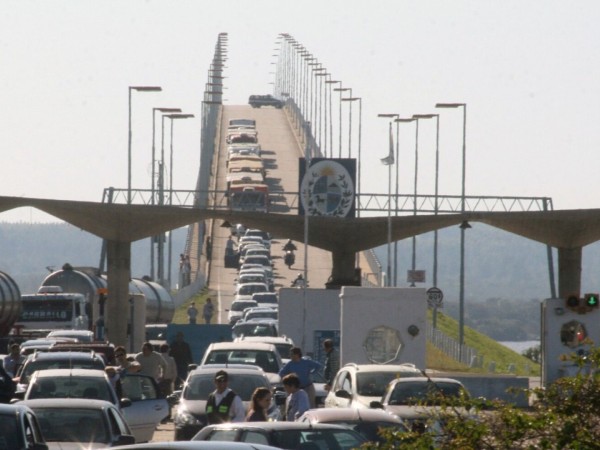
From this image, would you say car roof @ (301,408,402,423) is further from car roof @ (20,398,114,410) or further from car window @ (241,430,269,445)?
car roof @ (20,398,114,410)

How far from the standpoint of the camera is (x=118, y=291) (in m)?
52.1

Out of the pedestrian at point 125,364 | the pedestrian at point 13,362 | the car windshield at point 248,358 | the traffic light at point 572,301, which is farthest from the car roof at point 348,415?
the traffic light at point 572,301

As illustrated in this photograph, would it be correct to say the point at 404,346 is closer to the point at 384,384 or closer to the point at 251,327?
the point at 384,384

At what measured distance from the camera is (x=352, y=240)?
55.2 m

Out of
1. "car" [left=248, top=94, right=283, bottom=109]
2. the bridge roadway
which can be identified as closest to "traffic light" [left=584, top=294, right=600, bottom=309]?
the bridge roadway

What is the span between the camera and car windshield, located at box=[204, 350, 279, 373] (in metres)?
30.8

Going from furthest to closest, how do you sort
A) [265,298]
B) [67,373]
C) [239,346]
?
[265,298]
[239,346]
[67,373]

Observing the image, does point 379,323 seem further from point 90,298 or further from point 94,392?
point 90,298

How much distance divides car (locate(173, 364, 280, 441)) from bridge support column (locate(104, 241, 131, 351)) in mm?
26074

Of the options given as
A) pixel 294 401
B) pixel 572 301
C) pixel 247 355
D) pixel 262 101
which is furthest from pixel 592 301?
pixel 262 101

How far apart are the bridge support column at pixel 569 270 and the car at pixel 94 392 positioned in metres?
29.2

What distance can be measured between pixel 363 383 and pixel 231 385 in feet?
7.29

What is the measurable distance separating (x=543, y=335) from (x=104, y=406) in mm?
18750

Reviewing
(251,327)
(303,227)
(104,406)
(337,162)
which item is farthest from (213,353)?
(337,162)
